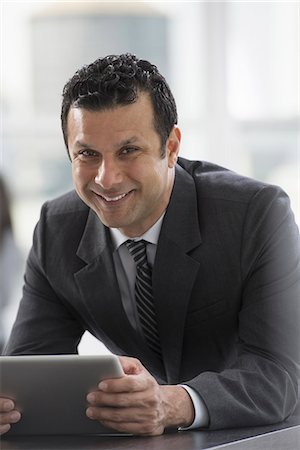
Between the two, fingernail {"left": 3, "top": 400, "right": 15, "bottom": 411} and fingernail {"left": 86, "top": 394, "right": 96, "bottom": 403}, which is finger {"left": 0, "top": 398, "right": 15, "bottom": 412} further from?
fingernail {"left": 86, "top": 394, "right": 96, "bottom": 403}

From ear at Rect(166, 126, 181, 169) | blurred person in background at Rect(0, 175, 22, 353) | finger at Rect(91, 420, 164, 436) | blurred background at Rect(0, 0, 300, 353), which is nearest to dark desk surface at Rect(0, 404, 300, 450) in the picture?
finger at Rect(91, 420, 164, 436)

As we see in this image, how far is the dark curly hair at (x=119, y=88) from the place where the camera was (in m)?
1.79

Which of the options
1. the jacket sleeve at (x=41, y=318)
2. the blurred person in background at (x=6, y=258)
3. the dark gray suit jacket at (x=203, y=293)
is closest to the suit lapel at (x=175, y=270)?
the dark gray suit jacket at (x=203, y=293)

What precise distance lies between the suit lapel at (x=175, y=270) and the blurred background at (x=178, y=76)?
2.85 metres

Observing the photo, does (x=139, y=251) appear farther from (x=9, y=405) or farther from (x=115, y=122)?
(x=9, y=405)

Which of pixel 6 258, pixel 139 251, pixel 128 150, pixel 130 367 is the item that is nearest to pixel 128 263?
pixel 139 251

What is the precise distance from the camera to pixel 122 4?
16.4ft

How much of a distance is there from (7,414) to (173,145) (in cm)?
62

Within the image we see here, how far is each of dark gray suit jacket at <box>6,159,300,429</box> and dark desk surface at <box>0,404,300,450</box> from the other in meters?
0.05

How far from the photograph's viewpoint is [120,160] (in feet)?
Answer: 5.90

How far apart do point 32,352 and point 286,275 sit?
55cm

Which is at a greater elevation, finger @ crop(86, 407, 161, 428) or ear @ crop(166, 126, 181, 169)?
ear @ crop(166, 126, 181, 169)

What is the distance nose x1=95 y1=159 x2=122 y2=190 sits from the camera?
5.87 feet

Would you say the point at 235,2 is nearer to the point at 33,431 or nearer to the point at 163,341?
the point at 163,341
